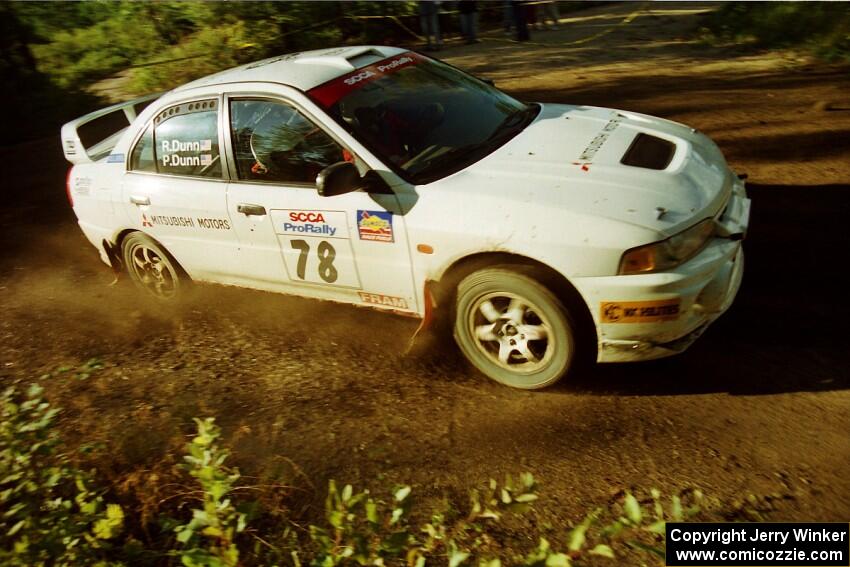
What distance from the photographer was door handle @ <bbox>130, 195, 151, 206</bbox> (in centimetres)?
474

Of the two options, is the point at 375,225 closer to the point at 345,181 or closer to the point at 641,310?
the point at 345,181

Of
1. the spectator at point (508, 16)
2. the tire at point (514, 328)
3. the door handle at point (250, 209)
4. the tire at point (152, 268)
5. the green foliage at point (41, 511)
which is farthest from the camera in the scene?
the spectator at point (508, 16)

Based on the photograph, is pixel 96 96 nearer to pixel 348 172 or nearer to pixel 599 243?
pixel 348 172

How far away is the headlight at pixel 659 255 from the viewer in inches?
124

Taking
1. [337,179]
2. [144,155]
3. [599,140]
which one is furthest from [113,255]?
[599,140]

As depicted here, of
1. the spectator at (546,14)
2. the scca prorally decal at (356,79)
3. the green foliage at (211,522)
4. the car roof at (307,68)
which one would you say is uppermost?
the car roof at (307,68)

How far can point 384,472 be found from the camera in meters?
3.29

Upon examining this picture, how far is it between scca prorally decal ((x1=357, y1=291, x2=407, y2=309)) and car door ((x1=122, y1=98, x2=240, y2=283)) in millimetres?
984

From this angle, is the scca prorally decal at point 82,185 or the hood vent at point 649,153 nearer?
the hood vent at point 649,153

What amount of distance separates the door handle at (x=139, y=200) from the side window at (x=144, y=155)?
20 centimetres

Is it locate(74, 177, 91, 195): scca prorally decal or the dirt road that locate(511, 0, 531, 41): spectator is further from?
locate(74, 177, 91, 195): scca prorally decal

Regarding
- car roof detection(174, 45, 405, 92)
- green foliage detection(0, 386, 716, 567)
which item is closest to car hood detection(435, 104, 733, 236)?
car roof detection(174, 45, 405, 92)

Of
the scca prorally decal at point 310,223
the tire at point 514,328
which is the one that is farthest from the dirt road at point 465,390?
the scca prorally decal at point 310,223

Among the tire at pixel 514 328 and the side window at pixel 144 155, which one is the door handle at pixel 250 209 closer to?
the side window at pixel 144 155
